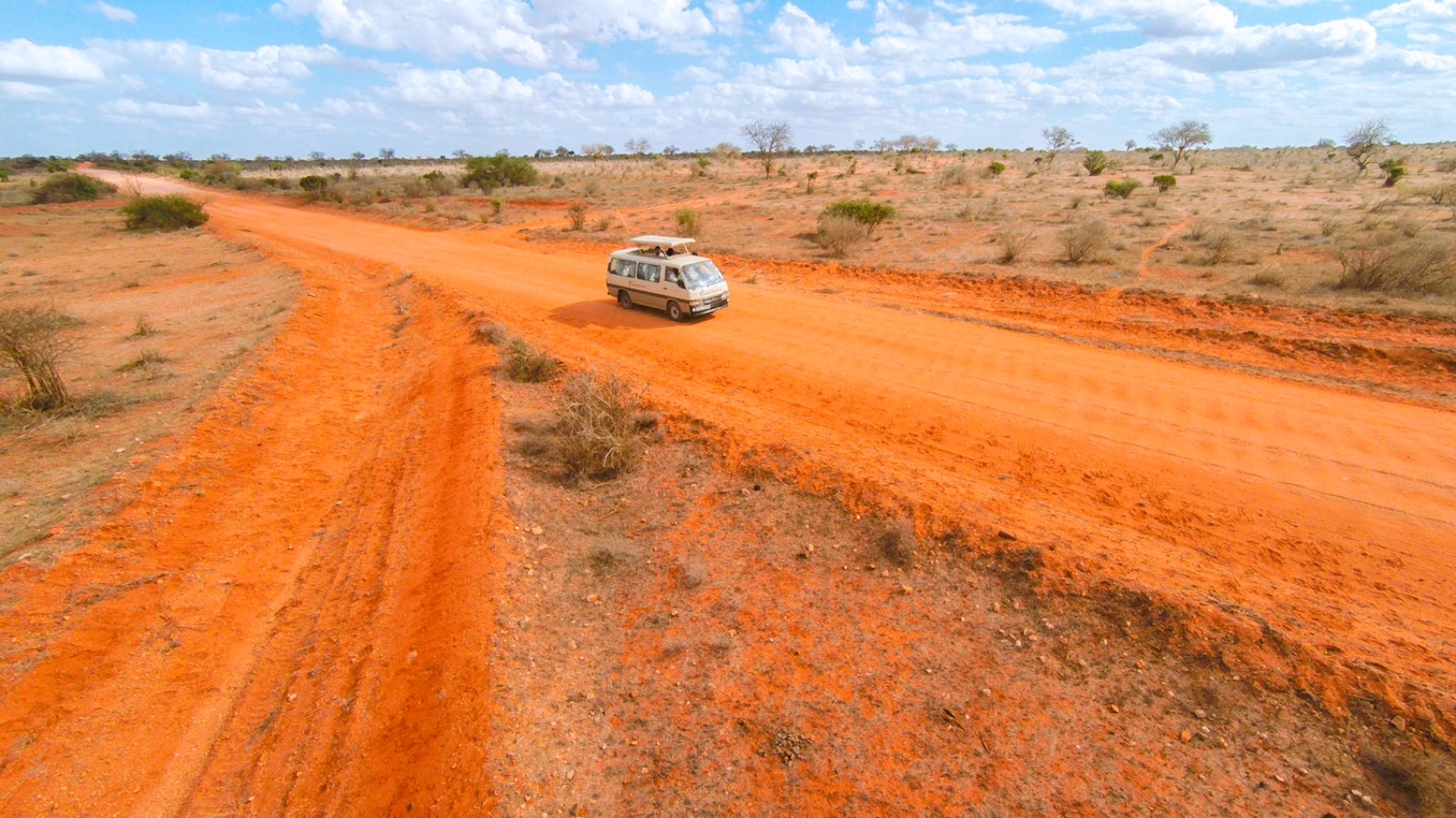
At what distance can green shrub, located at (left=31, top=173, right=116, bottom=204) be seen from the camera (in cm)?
4575

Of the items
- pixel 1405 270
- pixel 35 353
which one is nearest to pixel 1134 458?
pixel 1405 270

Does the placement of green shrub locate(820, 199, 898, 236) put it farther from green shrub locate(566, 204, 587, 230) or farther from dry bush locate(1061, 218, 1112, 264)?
green shrub locate(566, 204, 587, 230)

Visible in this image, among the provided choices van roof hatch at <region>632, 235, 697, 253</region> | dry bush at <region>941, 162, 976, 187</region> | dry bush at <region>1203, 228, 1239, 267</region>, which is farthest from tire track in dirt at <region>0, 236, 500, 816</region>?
dry bush at <region>941, 162, 976, 187</region>

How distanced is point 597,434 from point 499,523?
6.45ft

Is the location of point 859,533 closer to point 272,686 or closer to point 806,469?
point 806,469

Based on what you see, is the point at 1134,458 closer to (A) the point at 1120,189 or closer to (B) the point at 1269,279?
(B) the point at 1269,279

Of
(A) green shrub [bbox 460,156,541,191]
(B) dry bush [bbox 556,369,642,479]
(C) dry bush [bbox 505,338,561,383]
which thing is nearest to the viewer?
(B) dry bush [bbox 556,369,642,479]

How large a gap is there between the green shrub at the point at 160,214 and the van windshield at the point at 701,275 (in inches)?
1389

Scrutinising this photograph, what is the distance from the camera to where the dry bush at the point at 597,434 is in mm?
8625

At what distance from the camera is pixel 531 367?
1173 cm

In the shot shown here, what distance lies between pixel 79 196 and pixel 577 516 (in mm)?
A: 65829

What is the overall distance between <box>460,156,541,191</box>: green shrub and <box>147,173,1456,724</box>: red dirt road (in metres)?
44.7

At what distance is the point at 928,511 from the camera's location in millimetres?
7195

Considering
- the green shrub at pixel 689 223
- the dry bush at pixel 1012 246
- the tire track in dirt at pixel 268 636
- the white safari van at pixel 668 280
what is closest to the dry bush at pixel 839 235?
the dry bush at pixel 1012 246
